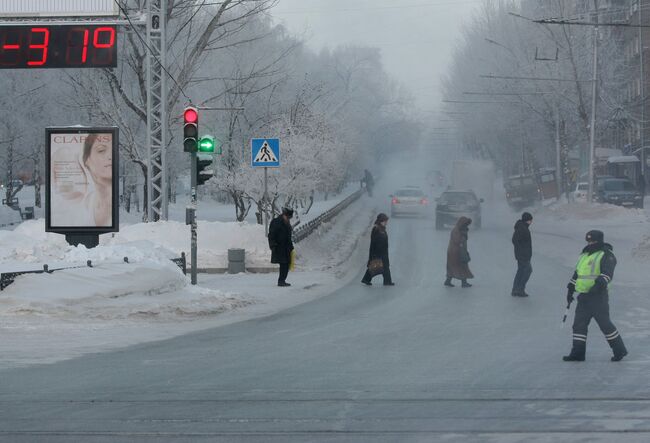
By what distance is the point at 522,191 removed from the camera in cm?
6588

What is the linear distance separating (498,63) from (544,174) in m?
8.82

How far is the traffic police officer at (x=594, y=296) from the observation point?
39.2 ft

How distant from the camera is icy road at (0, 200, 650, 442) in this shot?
27.1ft

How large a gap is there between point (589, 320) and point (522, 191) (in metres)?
54.7

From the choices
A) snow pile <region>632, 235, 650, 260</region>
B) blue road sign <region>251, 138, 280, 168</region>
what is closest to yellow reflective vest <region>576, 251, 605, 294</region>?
blue road sign <region>251, 138, 280, 168</region>

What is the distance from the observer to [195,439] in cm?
795

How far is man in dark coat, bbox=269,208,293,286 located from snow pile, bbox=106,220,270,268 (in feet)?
11.7

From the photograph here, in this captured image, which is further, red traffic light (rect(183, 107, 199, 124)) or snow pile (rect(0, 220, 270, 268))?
snow pile (rect(0, 220, 270, 268))

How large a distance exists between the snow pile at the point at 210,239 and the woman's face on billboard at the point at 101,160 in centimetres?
455

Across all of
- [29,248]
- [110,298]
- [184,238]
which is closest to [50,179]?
[29,248]

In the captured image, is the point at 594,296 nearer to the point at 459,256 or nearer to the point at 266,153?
the point at 459,256

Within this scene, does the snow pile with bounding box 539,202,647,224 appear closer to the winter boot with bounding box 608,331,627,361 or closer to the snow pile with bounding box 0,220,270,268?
the snow pile with bounding box 0,220,270,268

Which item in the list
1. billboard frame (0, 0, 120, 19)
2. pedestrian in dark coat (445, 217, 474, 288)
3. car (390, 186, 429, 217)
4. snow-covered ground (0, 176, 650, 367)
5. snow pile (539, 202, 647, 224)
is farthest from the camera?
car (390, 186, 429, 217)

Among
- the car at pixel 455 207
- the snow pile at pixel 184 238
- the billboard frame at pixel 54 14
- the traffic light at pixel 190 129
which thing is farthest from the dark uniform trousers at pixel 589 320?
the car at pixel 455 207
